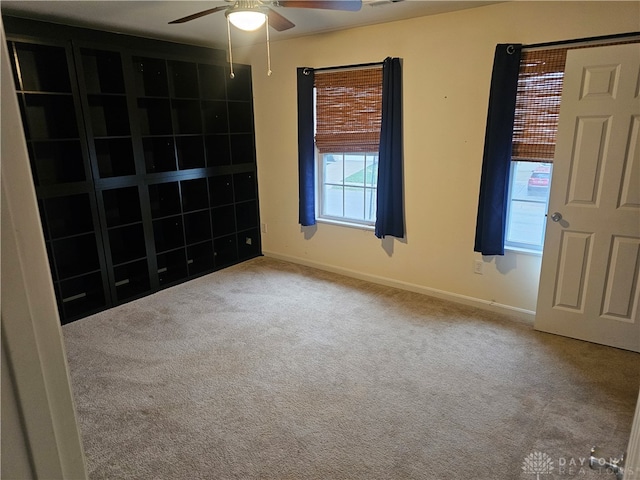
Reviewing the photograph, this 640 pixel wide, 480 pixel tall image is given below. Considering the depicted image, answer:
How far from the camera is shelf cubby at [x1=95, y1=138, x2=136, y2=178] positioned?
375cm

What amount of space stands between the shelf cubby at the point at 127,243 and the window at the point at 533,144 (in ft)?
10.9

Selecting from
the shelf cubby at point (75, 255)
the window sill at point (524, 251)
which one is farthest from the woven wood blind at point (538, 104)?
the shelf cubby at point (75, 255)

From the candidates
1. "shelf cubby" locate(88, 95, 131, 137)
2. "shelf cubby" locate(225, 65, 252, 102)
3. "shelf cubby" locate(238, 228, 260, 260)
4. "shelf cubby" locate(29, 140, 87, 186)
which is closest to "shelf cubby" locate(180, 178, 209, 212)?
"shelf cubby" locate(238, 228, 260, 260)

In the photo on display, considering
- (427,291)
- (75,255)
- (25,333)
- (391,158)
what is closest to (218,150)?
(75,255)

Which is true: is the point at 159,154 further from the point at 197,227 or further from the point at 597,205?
the point at 597,205

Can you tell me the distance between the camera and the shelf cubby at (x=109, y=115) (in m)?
3.65

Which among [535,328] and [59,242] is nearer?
[535,328]

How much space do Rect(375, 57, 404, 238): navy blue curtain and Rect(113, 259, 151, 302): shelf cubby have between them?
2324 millimetres

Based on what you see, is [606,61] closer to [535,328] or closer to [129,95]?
[535,328]

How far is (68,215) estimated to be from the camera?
12.0 ft

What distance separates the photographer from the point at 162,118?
161 inches

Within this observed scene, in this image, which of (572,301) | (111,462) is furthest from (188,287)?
(572,301)

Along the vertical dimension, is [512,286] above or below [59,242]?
below

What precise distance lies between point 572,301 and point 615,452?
1.24 meters
